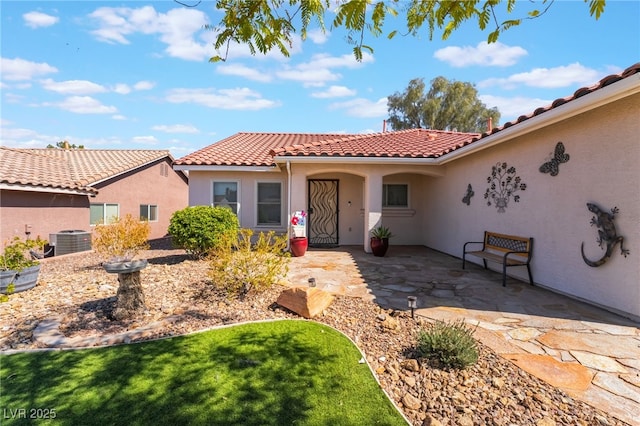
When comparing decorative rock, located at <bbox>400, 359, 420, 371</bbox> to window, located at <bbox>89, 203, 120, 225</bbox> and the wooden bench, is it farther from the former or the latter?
window, located at <bbox>89, 203, 120, 225</bbox>

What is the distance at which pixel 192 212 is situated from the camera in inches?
325

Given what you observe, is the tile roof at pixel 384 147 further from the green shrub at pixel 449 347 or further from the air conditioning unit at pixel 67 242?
the air conditioning unit at pixel 67 242

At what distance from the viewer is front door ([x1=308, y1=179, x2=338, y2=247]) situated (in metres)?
12.5

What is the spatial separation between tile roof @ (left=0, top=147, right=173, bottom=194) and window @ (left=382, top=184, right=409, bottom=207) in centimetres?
1275

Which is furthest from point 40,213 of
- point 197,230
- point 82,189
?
point 197,230

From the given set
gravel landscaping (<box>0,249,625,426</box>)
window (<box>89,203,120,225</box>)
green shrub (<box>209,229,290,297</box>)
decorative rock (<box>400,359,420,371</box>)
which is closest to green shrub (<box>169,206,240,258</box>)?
gravel landscaping (<box>0,249,625,426</box>)

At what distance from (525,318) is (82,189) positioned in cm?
1598

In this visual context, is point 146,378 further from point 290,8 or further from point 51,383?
point 290,8

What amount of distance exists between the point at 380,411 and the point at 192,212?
23.3ft

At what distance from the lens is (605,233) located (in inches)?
193

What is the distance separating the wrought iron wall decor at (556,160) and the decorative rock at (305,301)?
200 inches

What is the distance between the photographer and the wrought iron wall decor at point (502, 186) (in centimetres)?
709

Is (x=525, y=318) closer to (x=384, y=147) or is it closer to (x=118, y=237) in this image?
(x=384, y=147)

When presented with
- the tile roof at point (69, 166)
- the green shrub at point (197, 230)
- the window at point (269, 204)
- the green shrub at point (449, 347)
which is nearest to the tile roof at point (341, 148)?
the window at point (269, 204)
